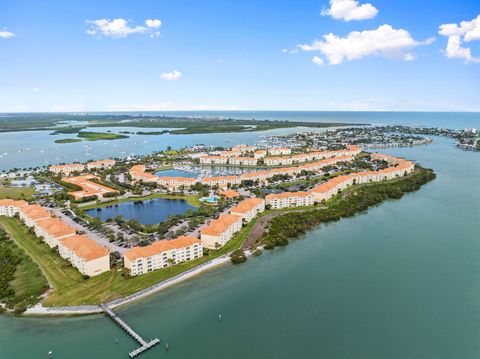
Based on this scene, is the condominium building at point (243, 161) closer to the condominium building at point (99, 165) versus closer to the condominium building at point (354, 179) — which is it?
the condominium building at point (99, 165)

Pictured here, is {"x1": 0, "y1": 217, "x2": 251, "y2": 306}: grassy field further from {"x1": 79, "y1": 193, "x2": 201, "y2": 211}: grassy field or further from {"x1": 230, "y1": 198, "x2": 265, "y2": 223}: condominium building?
{"x1": 79, "y1": 193, "x2": 201, "y2": 211}: grassy field

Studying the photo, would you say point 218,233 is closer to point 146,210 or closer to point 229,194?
point 146,210

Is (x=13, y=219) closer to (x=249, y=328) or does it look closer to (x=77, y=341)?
(x=77, y=341)

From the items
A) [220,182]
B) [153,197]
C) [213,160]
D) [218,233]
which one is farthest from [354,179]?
[213,160]

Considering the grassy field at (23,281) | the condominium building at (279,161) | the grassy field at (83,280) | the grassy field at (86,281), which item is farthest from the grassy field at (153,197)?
the condominium building at (279,161)

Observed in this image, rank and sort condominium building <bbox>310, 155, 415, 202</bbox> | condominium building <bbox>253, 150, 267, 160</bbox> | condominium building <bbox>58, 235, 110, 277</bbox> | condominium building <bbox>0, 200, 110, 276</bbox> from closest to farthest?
condominium building <bbox>58, 235, 110, 277</bbox> < condominium building <bbox>0, 200, 110, 276</bbox> < condominium building <bbox>310, 155, 415, 202</bbox> < condominium building <bbox>253, 150, 267, 160</bbox>

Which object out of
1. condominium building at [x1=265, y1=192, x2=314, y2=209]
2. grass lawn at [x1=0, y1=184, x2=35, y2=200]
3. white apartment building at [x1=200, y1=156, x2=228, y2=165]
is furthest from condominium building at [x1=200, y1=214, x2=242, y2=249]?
white apartment building at [x1=200, y1=156, x2=228, y2=165]
